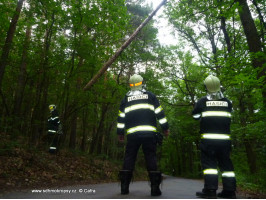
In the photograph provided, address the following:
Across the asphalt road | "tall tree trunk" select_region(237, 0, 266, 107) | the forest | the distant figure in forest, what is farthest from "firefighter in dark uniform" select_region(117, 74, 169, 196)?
the distant figure in forest

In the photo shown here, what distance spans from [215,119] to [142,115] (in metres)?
1.50

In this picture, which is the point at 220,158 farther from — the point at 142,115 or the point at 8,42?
the point at 8,42

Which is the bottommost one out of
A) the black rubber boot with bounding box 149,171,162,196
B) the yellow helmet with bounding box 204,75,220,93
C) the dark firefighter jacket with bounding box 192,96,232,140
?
the black rubber boot with bounding box 149,171,162,196

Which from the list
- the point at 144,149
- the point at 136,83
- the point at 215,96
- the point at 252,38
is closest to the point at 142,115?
the point at 144,149

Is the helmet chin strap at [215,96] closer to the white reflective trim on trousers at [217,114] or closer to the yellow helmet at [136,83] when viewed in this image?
the white reflective trim on trousers at [217,114]

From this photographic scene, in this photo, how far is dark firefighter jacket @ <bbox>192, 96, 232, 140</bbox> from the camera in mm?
4055

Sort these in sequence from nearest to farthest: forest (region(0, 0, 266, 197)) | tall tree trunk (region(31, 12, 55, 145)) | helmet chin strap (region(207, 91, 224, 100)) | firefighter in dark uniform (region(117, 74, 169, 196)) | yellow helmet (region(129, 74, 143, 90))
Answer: firefighter in dark uniform (region(117, 74, 169, 196)), helmet chin strap (region(207, 91, 224, 100)), yellow helmet (region(129, 74, 143, 90)), forest (region(0, 0, 266, 197)), tall tree trunk (region(31, 12, 55, 145))

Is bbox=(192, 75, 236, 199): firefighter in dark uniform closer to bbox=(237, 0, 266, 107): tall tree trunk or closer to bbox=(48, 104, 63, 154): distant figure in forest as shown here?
bbox=(237, 0, 266, 107): tall tree trunk

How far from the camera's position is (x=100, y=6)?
9.35 meters

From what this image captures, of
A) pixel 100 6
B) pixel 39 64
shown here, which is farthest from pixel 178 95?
pixel 39 64

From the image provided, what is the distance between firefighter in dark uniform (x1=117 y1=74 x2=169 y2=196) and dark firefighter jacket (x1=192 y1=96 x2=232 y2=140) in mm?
812

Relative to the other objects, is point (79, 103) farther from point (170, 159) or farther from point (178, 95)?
point (170, 159)

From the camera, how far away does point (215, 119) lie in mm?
4094

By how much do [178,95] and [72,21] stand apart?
16710mm
